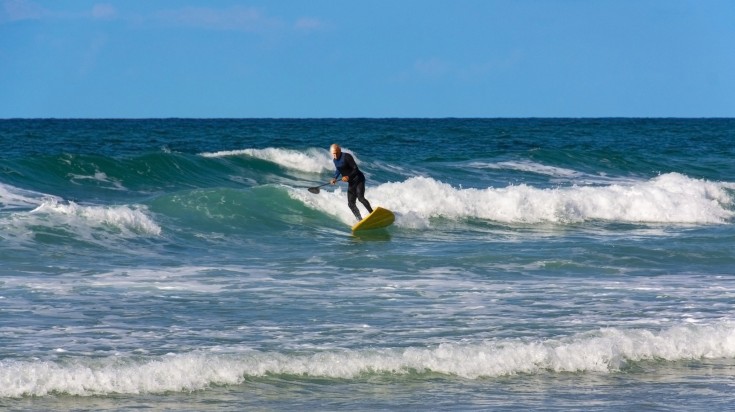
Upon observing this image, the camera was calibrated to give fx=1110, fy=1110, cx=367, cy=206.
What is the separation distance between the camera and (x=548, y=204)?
21.5 m

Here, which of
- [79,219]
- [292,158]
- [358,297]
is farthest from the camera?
[292,158]

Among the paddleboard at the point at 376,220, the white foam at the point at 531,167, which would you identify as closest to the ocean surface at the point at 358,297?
the paddleboard at the point at 376,220

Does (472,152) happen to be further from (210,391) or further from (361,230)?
(210,391)

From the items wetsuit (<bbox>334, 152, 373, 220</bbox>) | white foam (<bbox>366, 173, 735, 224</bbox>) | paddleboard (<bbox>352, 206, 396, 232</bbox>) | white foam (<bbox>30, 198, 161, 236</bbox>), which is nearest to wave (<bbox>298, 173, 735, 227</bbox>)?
white foam (<bbox>366, 173, 735, 224</bbox>)

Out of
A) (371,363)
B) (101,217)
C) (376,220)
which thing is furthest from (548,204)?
(371,363)

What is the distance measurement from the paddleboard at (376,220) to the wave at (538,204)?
160 centimetres

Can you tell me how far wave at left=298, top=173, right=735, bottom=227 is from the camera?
20906mm

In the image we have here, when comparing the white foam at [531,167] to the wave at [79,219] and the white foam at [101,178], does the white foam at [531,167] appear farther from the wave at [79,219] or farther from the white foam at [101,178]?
the wave at [79,219]

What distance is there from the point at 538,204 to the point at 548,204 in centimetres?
21

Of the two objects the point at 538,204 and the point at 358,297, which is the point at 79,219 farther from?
the point at 538,204

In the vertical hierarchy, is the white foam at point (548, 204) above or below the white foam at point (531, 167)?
below

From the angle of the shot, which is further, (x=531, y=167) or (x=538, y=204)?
(x=531, y=167)

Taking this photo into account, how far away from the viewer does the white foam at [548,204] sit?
21.1 metres

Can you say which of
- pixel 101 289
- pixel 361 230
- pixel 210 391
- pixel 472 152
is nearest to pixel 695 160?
pixel 472 152
